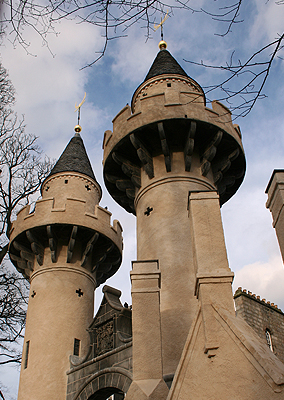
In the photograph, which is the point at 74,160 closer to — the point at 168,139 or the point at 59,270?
the point at 59,270

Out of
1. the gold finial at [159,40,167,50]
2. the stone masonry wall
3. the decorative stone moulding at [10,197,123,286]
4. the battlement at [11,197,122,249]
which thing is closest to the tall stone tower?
the gold finial at [159,40,167,50]

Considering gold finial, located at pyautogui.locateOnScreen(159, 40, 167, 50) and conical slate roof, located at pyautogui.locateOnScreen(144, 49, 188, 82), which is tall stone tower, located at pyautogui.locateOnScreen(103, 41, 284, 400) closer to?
conical slate roof, located at pyautogui.locateOnScreen(144, 49, 188, 82)

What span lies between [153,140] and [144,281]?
5.21 m

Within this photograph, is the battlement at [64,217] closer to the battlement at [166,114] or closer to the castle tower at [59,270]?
the castle tower at [59,270]

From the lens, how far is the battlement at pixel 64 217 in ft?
45.1

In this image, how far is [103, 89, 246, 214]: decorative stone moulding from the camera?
35.2 feet

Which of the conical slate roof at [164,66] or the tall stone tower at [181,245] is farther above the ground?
the conical slate roof at [164,66]

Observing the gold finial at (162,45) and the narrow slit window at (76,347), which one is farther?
the gold finial at (162,45)

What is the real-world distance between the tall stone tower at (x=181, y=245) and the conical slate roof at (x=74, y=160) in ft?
13.7

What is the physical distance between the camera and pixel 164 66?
557 inches

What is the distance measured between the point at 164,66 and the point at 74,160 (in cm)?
567

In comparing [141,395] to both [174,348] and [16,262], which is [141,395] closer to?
[174,348]

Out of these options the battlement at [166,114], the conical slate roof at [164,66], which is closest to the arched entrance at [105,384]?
the battlement at [166,114]

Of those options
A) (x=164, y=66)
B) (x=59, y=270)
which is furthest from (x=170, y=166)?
(x=59, y=270)
